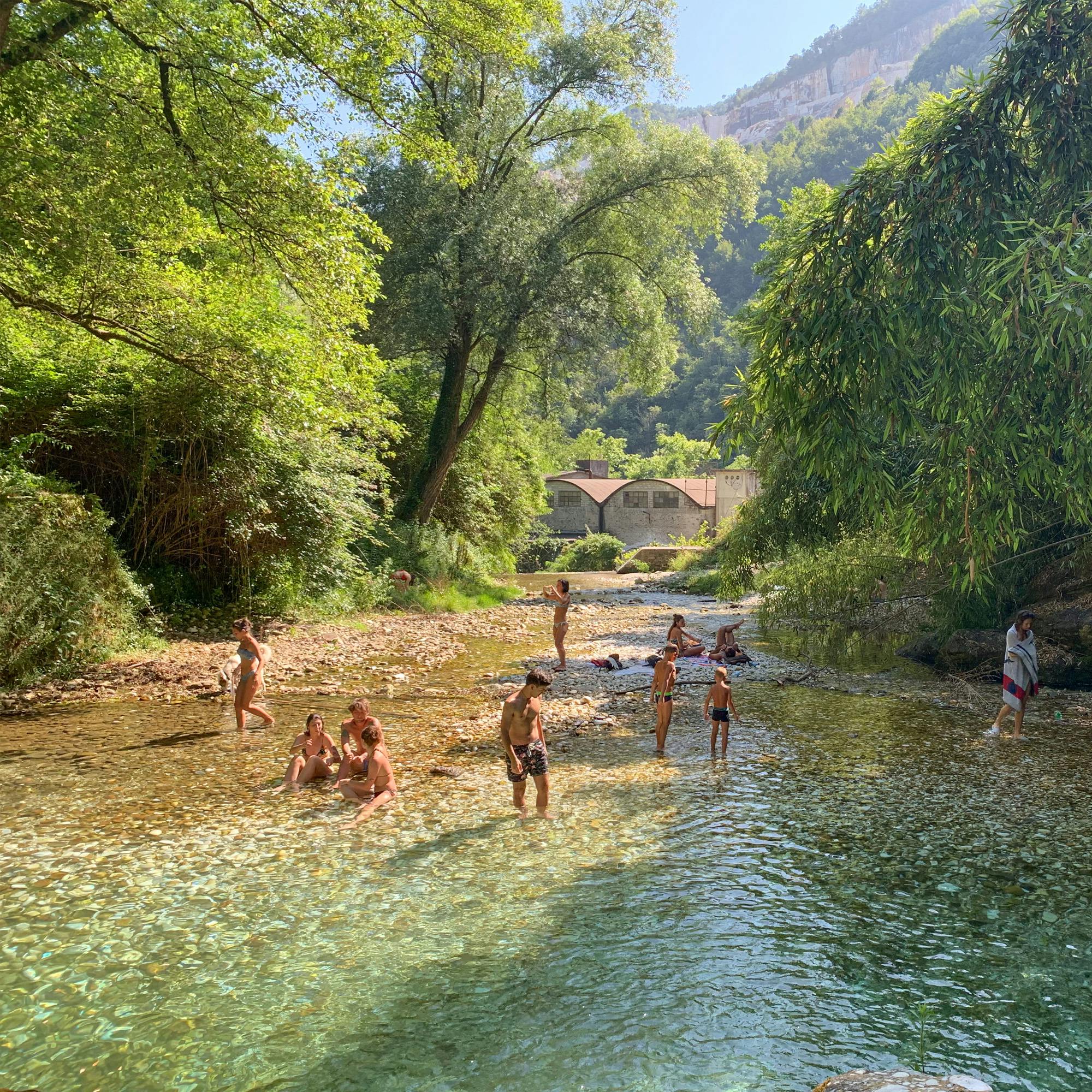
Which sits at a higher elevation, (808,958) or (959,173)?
(959,173)

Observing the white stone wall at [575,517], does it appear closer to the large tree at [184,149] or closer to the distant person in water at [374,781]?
the large tree at [184,149]

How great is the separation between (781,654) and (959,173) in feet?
40.2

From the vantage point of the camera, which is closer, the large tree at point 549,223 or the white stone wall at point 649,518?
the large tree at point 549,223

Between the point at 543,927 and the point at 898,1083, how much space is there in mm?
2821

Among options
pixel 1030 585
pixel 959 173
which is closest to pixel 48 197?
pixel 959 173

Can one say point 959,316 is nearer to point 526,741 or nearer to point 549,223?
point 526,741

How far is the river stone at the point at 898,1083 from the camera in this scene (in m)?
3.55

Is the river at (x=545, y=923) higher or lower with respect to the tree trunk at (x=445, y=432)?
lower

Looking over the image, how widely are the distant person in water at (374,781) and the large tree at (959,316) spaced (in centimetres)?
535

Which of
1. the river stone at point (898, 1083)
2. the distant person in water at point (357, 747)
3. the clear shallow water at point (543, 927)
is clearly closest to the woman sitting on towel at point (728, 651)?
the clear shallow water at point (543, 927)

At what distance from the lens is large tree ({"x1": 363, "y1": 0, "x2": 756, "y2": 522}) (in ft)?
76.6

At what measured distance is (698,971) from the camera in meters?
5.42

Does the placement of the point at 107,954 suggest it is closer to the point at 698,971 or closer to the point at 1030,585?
the point at 698,971

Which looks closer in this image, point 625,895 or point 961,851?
point 625,895
